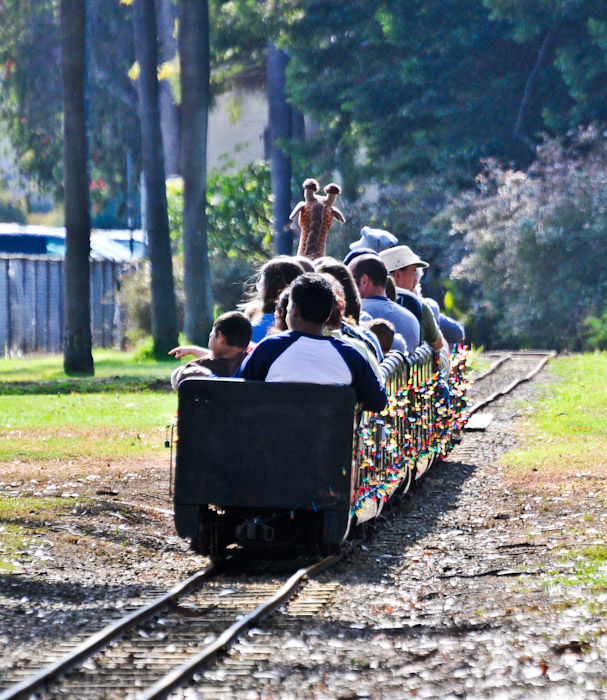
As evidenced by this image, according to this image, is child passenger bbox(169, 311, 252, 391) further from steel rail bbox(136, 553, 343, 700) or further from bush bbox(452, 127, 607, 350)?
bush bbox(452, 127, 607, 350)

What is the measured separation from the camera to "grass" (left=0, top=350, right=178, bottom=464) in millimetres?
14398

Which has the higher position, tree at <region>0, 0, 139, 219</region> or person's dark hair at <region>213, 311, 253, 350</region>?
tree at <region>0, 0, 139, 219</region>

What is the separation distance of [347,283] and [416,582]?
2.18 metres

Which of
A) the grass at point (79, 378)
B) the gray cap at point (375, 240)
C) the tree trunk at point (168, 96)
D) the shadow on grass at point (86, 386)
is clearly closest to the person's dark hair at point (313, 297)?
the gray cap at point (375, 240)

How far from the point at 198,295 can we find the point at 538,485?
64.3 ft

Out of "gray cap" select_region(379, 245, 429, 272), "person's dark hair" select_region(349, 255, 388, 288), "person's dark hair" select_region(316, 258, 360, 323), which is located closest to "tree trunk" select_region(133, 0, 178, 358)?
"gray cap" select_region(379, 245, 429, 272)

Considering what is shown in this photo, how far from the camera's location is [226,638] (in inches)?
259

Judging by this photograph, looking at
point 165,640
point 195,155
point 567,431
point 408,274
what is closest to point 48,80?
point 195,155

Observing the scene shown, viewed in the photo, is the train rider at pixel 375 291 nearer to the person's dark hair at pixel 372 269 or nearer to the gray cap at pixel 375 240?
the person's dark hair at pixel 372 269

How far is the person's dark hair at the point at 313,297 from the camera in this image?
27.2ft

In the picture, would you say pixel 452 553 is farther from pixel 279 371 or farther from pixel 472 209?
pixel 472 209

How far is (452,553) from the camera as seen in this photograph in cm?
Answer: 939

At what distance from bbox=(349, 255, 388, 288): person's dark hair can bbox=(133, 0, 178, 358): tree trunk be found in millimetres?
19231

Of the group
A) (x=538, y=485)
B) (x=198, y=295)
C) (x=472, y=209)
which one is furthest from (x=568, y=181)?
(x=538, y=485)
